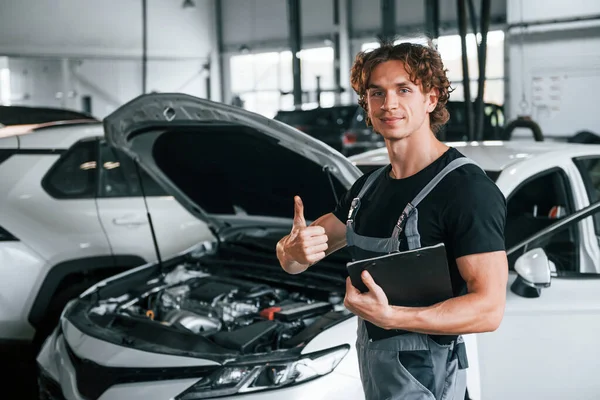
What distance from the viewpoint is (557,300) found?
2.52 meters

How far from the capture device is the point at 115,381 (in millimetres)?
2424

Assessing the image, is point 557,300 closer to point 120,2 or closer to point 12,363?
point 12,363

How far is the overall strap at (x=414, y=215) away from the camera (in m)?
1.52

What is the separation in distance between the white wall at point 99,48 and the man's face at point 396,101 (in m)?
21.2

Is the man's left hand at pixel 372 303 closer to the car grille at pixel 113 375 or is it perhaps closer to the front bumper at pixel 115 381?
the front bumper at pixel 115 381

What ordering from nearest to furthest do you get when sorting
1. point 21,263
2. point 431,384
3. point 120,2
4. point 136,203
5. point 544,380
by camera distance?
point 431,384
point 544,380
point 21,263
point 136,203
point 120,2

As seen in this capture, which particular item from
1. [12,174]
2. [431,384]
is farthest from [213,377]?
[12,174]

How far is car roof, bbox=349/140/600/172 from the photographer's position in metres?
2.89

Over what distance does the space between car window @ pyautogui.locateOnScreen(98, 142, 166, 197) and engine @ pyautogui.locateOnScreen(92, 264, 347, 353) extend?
1137 mm

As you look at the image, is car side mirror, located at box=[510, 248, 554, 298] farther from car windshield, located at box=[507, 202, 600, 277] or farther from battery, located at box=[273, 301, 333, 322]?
battery, located at box=[273, 301, 333, 322]

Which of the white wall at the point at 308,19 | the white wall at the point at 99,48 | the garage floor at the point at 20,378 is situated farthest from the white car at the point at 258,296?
the white wall at the point at 99,48

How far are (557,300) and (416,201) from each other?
1.25 meters

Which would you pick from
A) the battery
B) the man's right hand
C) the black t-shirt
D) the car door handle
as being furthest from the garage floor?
the black t-shirt

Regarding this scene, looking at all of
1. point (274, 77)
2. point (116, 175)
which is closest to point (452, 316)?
point (116, 175)
